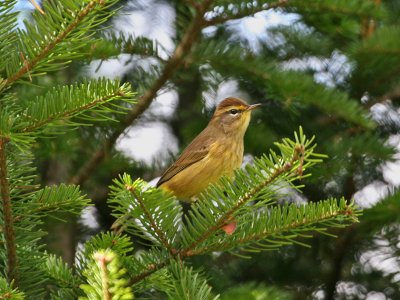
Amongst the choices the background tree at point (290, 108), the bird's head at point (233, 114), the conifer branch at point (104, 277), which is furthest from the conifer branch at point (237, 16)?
the conifer branch at point (104, 277)

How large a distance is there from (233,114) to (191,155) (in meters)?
0.47

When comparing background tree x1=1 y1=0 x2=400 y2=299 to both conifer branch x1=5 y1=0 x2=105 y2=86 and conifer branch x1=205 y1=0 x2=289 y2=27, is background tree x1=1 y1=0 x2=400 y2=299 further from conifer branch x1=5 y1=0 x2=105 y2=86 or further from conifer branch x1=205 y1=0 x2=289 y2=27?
conifer branch x1=5 y1=0 x2=105 y2=86

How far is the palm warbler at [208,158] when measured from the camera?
15.4 ft

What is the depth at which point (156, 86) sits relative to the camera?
4.18 metres

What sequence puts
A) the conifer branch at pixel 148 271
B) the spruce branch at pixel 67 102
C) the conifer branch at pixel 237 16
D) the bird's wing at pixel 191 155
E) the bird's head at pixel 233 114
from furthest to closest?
the bird's head at pixel 233 114, the bird's wing at pixel 191 155, the conifer branch at pixel 237 16, the conifer branch at pixel 148 271, the spruce branch at pixel 67 102

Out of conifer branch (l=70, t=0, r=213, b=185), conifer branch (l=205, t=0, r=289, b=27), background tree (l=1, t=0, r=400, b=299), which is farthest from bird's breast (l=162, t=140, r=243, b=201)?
conifer branch (l=205, t=0, r=289, b=27)

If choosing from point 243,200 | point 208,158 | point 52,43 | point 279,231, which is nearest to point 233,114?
point 208,158

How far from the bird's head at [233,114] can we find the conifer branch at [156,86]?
28.8 inches

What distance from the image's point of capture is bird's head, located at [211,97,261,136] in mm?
4847

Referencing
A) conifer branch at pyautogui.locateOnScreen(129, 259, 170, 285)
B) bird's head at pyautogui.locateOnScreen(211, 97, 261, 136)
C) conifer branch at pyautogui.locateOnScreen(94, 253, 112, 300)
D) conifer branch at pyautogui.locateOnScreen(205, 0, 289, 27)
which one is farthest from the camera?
bird's head at pyautogui.locateOnScreen(211, 97, 261, 136)

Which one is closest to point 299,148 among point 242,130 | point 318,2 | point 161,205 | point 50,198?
point 161,205

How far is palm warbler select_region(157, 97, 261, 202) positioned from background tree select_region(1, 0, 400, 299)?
0.13 m

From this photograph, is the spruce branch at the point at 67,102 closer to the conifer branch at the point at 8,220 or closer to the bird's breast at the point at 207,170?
the conifer branch at the point at 8,220

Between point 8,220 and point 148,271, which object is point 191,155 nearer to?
point 148,271
